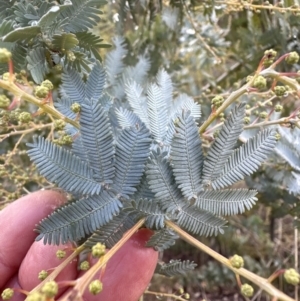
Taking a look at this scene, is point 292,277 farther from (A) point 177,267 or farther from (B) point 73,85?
(B) point 73,85

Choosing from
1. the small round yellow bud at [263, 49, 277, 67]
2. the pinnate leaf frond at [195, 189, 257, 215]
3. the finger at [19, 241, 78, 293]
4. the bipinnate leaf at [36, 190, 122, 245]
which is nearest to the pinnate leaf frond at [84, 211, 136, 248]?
the bipinnate leaf at [36, 190, 122, 245]

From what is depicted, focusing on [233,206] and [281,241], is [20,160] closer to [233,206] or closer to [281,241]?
[233,206]

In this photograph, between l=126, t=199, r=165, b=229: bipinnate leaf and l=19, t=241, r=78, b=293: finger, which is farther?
l=19, t=241, r=78, b=293: finger

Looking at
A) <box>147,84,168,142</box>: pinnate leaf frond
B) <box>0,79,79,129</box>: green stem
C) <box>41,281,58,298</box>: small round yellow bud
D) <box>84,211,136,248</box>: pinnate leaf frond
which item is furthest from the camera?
<box>147,84,168,142</box>: pinnate leaf frond

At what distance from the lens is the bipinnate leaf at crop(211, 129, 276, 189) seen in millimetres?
657

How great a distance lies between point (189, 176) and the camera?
2.14 feet

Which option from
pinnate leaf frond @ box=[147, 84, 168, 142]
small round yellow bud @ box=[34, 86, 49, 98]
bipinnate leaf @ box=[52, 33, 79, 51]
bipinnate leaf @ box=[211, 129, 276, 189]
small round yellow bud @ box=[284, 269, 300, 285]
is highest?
bipinnate leaf @ box=[52, 33, 79, 51]

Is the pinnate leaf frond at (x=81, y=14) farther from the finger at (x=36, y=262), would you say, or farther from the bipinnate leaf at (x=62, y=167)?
the finger at (x=36, y=262)

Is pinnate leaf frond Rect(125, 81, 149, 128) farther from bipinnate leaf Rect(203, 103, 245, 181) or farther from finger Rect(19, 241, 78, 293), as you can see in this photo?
finger Rect(19, 241, 78, 293)

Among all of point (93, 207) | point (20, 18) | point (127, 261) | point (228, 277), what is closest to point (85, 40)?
point (20, 18)

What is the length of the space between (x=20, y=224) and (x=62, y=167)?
0.38 m

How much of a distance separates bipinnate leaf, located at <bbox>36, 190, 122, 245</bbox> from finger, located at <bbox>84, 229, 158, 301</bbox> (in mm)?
109

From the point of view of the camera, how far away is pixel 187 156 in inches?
25.2

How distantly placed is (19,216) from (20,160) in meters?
0.61
